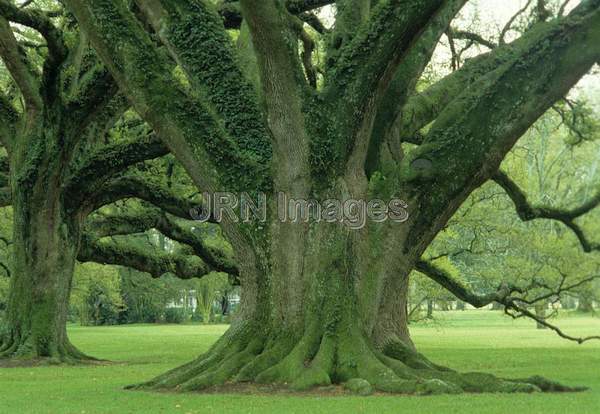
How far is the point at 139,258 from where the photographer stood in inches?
867

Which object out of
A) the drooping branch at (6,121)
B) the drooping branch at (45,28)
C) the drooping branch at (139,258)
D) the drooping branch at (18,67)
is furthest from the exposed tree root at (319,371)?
the drooping branch at (139,258)

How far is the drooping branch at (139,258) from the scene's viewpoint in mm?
20938

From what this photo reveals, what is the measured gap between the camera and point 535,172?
52.4 meters

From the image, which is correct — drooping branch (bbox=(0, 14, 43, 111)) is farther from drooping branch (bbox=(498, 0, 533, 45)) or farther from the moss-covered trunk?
drooping branch (bbox=(498, 0, 533, 45))

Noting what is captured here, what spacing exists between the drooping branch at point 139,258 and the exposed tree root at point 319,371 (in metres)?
10.6

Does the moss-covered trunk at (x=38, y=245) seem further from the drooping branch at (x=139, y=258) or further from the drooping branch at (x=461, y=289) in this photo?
the drooping branch at (x=461, y=289)

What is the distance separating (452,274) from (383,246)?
11.2 m

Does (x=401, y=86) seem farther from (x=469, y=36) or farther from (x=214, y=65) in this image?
(x=469, y=36)

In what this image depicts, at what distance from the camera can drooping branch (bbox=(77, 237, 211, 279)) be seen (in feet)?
68.7

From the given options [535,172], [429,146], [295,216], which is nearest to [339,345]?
[295,216]

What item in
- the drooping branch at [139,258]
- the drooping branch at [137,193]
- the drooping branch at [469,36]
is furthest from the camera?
the drooping branch at [139,258]

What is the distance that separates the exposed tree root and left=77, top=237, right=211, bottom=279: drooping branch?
417 inches

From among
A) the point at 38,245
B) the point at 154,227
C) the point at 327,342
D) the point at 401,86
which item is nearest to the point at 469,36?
the point at 401,86

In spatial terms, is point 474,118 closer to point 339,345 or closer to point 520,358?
point 339,345
